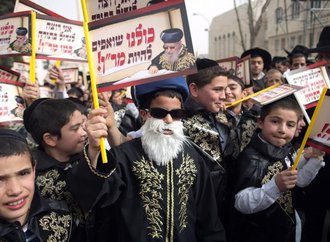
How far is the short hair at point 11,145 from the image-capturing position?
190 centimetres

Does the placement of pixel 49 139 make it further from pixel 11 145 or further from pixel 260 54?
pixel 260 54

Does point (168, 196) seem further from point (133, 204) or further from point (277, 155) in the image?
point (277, 155)

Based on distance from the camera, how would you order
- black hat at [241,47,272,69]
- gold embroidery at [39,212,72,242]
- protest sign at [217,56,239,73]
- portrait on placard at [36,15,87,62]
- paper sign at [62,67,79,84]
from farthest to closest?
paper sign at [62,67,79,84]
black hat at [241,47,272,69]
protest sign at [217,56,239,73]
portrait on placard at [36,15,87,62]
gold embroidery at [39,212,72,242]

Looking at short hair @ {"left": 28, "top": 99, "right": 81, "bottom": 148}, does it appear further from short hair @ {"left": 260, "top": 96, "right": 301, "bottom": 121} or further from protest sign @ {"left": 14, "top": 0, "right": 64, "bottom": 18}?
protest sign @ {"left": 14, "top": 0, "right": 64, "bottom": 18}

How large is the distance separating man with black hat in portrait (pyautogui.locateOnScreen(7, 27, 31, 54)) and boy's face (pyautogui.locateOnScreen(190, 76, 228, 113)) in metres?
1.80

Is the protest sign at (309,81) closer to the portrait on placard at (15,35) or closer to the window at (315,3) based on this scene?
the portrait on placard at (15,35)

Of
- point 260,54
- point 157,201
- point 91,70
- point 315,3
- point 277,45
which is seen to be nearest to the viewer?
point 91,70

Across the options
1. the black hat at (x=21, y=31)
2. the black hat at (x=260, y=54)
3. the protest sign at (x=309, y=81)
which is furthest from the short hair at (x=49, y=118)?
the black hat at (x=260, y=54)

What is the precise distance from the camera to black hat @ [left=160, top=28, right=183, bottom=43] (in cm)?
208

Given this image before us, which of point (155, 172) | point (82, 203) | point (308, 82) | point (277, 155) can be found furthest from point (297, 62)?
point (82, 203)

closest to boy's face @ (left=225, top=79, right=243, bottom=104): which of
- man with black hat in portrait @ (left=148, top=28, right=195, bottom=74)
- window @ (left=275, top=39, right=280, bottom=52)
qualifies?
man with black hat in portrait @ (left=148, top=28, right=195, bottom=74)

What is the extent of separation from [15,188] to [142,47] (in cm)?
102

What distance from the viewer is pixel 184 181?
234 cm

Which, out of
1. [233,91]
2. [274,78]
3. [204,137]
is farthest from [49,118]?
[274,78]
